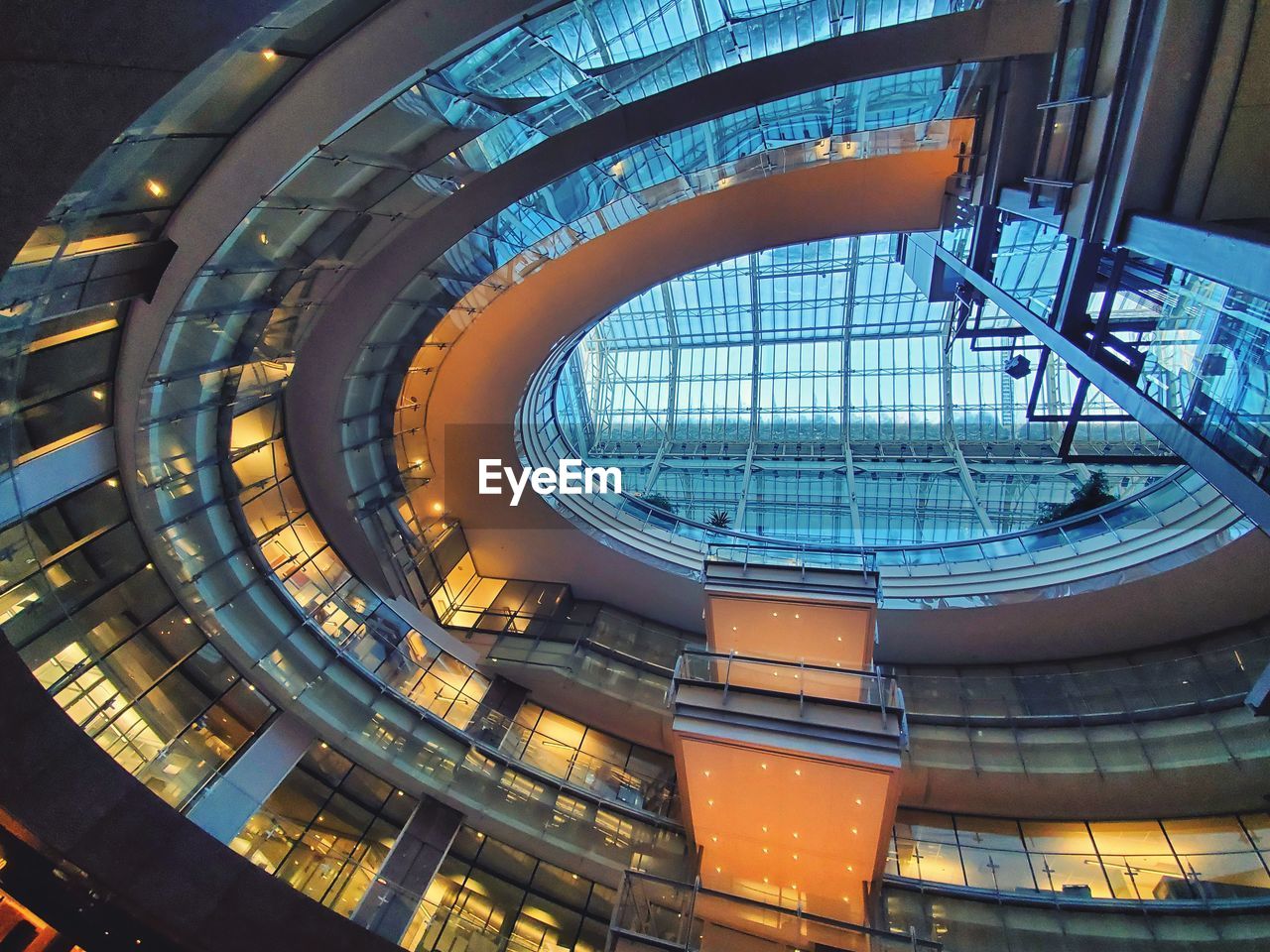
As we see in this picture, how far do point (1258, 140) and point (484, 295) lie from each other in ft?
32.0

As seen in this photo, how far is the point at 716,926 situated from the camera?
799 cm

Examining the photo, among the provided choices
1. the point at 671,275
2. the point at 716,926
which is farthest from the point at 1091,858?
the point at 671,275

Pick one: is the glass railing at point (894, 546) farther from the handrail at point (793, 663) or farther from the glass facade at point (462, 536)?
the handrail at point (793, 663)

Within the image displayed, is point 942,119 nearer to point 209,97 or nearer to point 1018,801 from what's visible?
point 209,97

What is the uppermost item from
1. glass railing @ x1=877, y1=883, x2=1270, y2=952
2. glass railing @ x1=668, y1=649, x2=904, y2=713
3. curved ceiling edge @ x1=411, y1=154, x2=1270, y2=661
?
curved ceiling edge @ x1=411, y1=154, x2=1270, y2=661

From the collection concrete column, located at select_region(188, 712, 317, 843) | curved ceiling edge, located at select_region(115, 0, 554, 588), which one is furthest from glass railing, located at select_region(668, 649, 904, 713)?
curved ceiling edge, located at select_region(115, 0, 554, 588)

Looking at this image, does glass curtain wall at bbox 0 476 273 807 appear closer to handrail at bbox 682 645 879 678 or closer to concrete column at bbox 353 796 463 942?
concrete column at bbox 353 796 463 942

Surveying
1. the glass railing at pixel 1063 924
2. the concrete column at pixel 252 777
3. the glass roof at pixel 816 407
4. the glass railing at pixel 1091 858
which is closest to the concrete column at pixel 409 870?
the concrete column at pixel 252 777

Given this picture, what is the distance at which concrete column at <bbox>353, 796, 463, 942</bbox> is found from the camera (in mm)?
9258

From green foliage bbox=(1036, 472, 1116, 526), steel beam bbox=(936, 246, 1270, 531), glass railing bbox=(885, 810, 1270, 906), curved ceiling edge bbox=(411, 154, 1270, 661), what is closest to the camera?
steel beam bbox=(936, 246, 1270, 531)

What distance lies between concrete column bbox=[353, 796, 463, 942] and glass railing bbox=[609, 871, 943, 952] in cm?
370

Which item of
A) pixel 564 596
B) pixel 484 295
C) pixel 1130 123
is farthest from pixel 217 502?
pixel 1130 123

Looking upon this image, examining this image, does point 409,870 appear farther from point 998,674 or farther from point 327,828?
point 998,674

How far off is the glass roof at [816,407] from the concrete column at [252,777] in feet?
51.2
